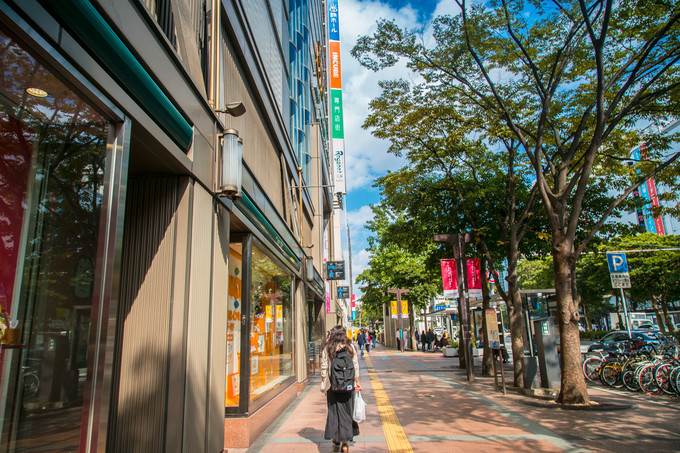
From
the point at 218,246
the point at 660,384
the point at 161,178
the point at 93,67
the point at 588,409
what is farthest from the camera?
the point at 660,384

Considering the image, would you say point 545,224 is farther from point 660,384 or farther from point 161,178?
point 161,178

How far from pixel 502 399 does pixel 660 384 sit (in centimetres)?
328

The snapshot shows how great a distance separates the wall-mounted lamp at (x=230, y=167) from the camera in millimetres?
5082

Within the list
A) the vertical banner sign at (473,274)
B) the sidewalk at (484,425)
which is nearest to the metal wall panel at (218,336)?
the sidewalk at (484,425)

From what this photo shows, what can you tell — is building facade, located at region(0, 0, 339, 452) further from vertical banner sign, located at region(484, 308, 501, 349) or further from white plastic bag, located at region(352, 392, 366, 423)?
vertical banner sign, located at region(484, 308, 501, 349)

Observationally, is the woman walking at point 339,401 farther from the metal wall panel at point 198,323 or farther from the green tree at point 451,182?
the green tree at point 451,182

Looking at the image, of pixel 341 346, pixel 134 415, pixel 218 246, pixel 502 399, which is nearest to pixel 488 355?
pixel 502 399

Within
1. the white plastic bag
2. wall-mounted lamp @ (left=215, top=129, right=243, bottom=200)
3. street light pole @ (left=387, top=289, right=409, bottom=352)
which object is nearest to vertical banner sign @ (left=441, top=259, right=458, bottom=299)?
the white plastic bag

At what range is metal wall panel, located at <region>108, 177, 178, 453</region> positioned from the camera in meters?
3.96

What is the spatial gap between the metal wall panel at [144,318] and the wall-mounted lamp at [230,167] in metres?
0.74

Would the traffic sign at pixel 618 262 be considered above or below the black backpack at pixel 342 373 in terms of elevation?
above

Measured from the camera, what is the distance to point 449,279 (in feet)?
51.7

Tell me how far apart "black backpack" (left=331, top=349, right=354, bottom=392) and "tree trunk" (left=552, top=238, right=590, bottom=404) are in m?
5.11

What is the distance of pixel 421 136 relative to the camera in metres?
14.4
